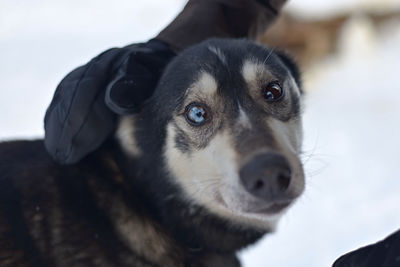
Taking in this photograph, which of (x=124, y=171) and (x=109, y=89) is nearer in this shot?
(x=109, y=89)

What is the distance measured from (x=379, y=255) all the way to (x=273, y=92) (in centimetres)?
78

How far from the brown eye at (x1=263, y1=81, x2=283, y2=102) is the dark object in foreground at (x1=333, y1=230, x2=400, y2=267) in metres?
0.70

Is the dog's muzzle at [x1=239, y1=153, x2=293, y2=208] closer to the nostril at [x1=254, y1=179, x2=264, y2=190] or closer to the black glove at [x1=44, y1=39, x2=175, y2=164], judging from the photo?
the nostril at [x1=254, y1=179, x2=264, y2=190]

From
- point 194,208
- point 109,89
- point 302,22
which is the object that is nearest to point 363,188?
point 194,208

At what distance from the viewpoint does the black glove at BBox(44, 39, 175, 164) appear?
7.07 ft

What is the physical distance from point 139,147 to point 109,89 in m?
0.29

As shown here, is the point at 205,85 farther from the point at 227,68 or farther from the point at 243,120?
the point at 243,120

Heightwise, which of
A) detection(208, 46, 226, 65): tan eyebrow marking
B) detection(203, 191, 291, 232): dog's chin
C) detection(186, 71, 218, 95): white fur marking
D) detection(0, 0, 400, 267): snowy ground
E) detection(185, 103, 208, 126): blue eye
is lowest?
detection(0, 0, 400, 267): snowy ground

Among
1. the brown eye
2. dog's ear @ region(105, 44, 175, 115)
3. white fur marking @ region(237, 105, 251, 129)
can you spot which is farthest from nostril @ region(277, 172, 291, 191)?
dog's ear @ region(105, 44, 175, 115)

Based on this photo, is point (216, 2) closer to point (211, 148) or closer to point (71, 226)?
point (211, 148)

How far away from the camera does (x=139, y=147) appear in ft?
7.48

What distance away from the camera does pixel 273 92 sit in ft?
7.32

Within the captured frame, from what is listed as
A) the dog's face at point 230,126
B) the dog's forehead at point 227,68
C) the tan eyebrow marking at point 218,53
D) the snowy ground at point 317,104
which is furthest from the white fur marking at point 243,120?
the snowy ground at point 317,104

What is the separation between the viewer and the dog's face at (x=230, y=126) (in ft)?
6.36
